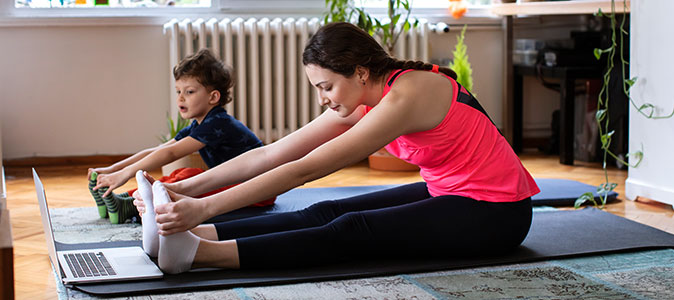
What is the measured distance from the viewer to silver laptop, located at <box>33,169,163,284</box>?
1.80 metres

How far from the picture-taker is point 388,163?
3.89 meters

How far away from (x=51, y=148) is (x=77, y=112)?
226 mm

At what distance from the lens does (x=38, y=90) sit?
3.96 metres

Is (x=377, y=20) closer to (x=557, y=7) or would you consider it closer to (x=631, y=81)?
(x=557, y=7)

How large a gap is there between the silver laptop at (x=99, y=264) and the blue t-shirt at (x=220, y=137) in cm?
66

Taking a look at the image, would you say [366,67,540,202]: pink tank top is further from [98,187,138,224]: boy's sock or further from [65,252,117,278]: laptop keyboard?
[98,187,138,224]: boy's sock

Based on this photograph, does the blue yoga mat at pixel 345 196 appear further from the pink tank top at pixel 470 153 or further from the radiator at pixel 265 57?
the radiator at pixel 265 57

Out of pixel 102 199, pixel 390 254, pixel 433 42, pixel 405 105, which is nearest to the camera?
pixel 405 105

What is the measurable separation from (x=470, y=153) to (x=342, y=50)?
1.35ft

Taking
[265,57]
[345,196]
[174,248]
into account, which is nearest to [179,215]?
[174,248]

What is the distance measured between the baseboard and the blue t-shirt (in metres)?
1.46

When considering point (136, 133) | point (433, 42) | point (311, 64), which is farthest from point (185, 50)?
point (311, 64)

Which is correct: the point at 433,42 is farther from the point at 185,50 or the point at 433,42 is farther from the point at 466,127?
the point at 466,127

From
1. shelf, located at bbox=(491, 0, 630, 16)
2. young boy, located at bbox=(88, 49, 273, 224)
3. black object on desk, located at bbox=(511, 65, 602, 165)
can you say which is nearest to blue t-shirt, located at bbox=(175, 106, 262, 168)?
young boy, located at bbox=(88, 49, 273, 224)
